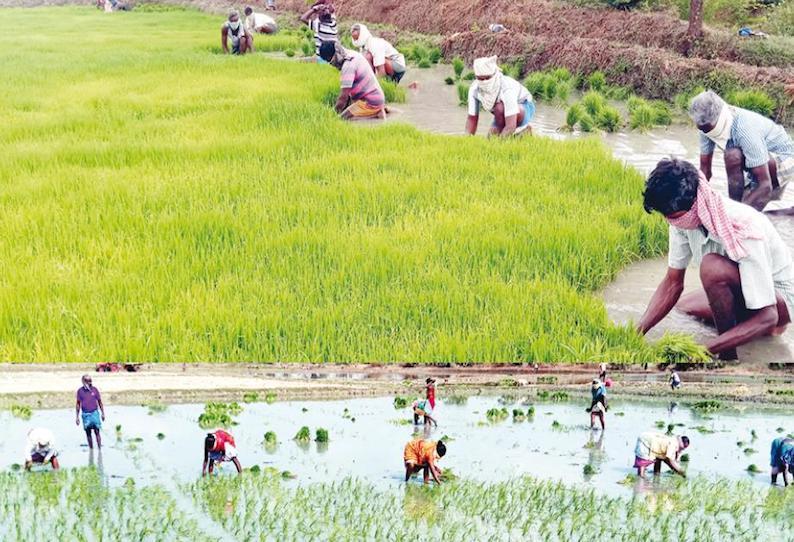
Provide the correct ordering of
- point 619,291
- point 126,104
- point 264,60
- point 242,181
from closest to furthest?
point 619,291 < point 242,181 < point 126,104 < point 264,60

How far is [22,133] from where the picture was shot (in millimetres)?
9430

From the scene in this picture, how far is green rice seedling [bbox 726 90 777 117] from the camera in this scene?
970 centimetres

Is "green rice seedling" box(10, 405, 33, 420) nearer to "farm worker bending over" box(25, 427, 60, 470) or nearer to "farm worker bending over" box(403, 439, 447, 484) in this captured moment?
"farm worker bending over" box(25, 427, 60, 470)

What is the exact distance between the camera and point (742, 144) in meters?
6.22

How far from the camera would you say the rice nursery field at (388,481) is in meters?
2.88

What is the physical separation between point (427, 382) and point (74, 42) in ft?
55.3

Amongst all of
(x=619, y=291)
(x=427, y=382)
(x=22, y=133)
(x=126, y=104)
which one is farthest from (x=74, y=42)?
(x=427, y=382)

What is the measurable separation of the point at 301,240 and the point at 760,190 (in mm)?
2986

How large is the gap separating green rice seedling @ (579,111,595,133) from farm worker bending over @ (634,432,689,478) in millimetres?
7442

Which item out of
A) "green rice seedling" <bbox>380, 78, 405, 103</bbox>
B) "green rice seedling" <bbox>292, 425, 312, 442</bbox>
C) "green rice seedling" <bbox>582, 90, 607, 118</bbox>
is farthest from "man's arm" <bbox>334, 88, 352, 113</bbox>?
"green rice seedling" <bbox>292, 425, 312, 442</bbox>

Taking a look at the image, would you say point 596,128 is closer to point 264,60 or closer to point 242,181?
point 242,181

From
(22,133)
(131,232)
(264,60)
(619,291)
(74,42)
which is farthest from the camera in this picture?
(74,42)

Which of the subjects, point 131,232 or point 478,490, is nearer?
point 478,490

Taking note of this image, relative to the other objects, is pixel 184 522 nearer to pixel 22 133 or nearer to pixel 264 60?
pixel 22 133
